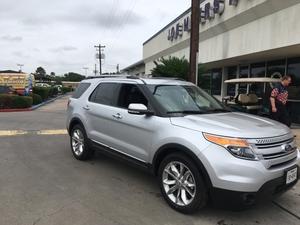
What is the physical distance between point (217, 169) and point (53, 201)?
234cm

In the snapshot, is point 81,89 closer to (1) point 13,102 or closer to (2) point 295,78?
(2) point 295,78

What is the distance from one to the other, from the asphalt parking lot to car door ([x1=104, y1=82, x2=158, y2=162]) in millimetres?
627

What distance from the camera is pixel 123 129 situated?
5535mm

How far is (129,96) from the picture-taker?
18.8ft

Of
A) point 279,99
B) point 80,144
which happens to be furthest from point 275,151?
point 279,99

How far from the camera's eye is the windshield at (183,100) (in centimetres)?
511

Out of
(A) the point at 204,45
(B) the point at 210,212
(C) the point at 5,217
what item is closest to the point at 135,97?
(B) the point at 210,212

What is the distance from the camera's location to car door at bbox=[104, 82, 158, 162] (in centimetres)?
501

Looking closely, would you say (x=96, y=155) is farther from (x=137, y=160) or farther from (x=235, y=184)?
(x=235, y=184)

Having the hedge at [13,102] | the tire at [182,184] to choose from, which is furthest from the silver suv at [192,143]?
the hedge at [13,102]

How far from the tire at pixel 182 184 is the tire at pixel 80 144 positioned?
2.49 m

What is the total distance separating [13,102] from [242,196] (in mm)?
18769

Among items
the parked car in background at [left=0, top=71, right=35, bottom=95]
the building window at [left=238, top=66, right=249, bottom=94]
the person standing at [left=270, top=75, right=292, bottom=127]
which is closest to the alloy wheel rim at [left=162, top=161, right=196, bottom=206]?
the person standing at [left=270, top=75, right=292, bottom=127]

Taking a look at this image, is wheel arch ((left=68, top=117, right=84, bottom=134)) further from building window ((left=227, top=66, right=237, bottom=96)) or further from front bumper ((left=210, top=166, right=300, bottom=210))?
building window ((left=227, top=66, right=237, bottom=96))
